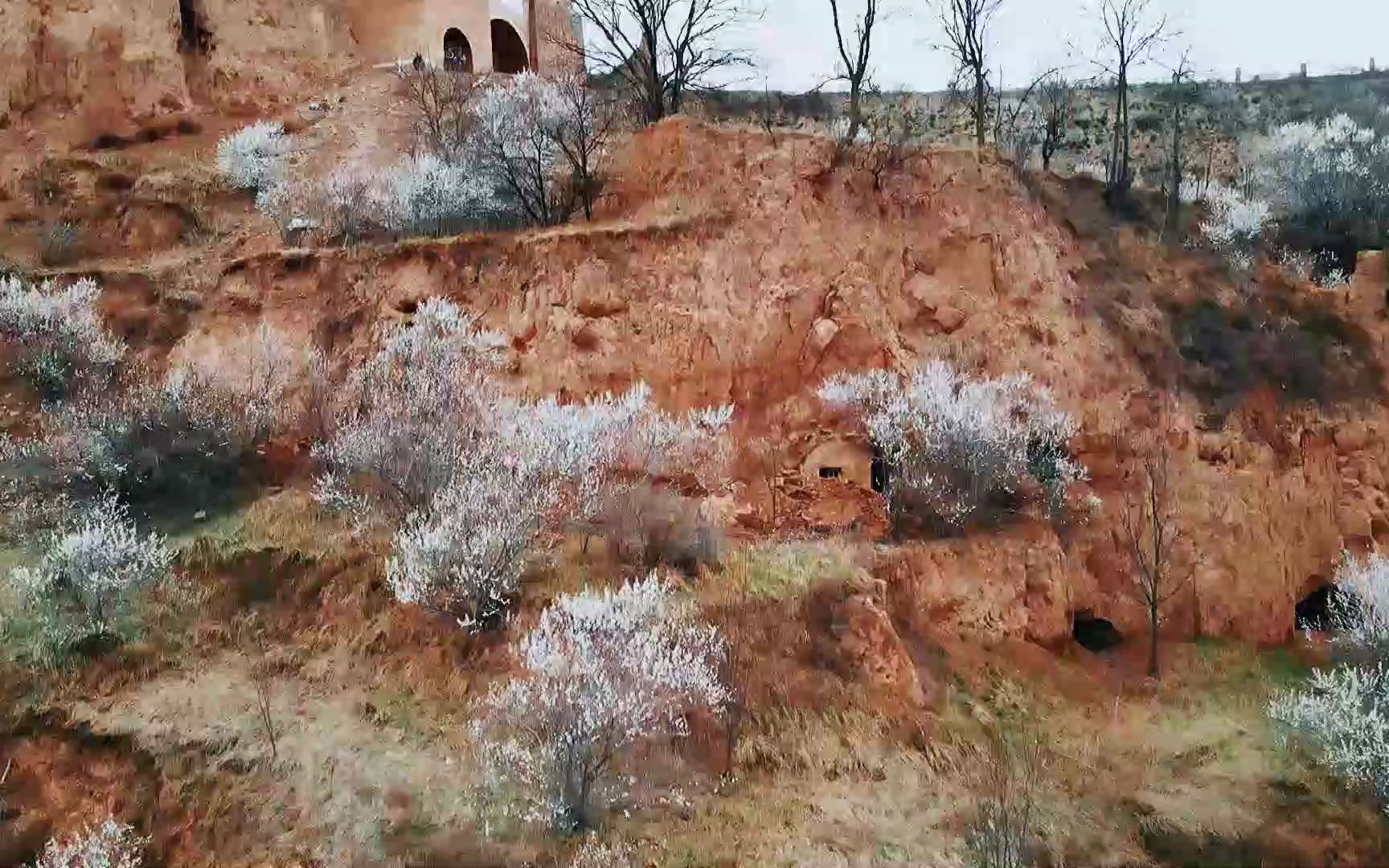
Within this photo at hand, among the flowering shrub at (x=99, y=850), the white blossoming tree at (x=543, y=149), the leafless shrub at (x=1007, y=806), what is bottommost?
the leafless shrub at (x=1007, y=806)

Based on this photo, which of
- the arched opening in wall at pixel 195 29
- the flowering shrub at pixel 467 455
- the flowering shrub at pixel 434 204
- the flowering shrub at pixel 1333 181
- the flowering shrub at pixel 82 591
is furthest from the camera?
the arched opening in wall at pixel 195 29

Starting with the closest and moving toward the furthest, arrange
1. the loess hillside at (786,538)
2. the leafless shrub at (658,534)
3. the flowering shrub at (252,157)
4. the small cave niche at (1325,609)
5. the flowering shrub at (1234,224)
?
the loess hillside at (786,538) < the leafless shrub at (658,534) < the small cave niche at (1325,609) < the flowering shrub at (1234,224) < the flowering shrub at (252,157)

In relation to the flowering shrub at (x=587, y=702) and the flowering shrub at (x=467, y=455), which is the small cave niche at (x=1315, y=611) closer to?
the flowering shrub at (x=467, y=455)

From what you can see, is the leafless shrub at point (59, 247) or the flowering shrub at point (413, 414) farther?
the leafless shrub at point (59, 247)

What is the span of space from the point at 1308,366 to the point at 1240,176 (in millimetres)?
13208

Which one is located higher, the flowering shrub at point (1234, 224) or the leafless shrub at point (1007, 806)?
the flowering shrub at point (1234, 224)

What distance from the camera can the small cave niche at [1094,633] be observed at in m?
13.4

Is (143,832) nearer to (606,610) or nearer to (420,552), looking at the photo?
(420,552)

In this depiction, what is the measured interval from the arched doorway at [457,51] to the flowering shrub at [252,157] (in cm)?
573

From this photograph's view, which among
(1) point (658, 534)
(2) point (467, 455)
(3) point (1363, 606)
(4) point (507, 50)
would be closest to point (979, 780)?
(1) point (658, 534)

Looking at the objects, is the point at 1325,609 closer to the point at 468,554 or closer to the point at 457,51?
the point at 468,554

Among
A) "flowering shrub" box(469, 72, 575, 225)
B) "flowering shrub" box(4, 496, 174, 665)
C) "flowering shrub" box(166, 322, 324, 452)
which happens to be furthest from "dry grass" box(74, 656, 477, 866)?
"flowering shrub" box(469, 72, 575, 225)

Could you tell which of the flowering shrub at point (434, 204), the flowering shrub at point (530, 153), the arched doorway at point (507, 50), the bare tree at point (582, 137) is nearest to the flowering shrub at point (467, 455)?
the flowering shrub at point (434, 204)

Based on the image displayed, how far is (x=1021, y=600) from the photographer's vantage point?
1248 centimetres
